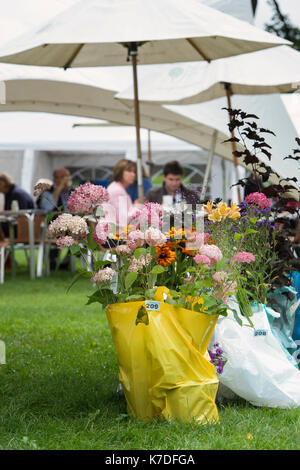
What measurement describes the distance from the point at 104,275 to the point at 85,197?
0.98 feet

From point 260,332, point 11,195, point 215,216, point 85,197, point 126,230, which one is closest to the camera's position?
point 85,197

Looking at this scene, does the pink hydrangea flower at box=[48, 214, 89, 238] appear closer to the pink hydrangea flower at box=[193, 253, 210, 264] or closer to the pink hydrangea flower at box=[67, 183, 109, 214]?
the pink hydrangea flower at box=[67, 183, 109, 214]

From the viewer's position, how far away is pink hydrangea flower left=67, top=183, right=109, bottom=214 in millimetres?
2574

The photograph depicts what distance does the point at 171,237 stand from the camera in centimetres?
286

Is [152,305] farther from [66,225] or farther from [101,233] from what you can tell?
[66,225]

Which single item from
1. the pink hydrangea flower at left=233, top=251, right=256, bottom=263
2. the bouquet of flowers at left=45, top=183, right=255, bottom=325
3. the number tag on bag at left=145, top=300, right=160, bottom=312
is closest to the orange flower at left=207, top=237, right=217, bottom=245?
the bouquet of flowers at left=45, top=183, right=255, bottom=325

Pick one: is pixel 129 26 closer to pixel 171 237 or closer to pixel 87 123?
pixel 171 237

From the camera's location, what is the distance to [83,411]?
2857mm

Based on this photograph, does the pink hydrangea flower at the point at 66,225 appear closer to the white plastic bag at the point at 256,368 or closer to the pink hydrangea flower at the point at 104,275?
the pink hydrangea flower at the point at 104,275

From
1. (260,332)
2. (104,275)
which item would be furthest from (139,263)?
(260,332)

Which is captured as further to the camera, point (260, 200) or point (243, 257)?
point (260, 200)

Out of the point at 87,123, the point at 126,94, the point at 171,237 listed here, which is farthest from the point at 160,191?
the point at 87,123

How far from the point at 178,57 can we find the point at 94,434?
357 cm

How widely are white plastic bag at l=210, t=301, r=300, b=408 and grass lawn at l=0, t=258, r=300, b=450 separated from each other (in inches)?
3.0
